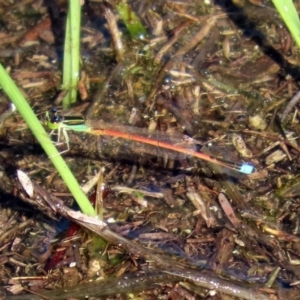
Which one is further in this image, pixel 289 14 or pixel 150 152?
pixel 150 152

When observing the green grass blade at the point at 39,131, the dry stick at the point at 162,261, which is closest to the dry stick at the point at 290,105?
the dry stick at the point at 162,261

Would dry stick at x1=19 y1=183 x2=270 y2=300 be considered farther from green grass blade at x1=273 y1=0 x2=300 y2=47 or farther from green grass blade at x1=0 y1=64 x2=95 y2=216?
green grass blade at x1=273 y1=0 x2=300 y2=47

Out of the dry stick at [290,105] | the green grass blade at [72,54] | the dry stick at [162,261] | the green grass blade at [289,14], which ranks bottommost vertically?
the dry stick at [162,261]

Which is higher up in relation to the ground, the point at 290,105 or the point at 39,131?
the point at 39,131

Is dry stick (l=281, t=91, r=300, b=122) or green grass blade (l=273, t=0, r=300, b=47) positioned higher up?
green grass blade (l=273, t=0, r=300, b=47)

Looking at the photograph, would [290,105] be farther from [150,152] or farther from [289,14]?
[289,14]

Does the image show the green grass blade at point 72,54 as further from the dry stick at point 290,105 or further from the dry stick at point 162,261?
the dry stick at point 290,105

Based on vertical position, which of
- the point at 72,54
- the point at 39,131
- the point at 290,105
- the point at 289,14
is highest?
the point at 289,14

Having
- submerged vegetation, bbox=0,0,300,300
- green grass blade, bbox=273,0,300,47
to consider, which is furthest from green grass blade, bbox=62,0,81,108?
green grass blade, bbox=273,0,300,47

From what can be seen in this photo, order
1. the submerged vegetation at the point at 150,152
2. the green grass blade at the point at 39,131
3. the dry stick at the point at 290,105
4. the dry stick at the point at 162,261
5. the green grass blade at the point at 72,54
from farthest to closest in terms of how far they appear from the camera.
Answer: the dry stick at the point at 290,105 → the green grass blade at the point at 72,54 → the submerged vegetation at the point at 150,152 → the dry stick at the point at 162,261 → the green grass blade at the point at 39,131

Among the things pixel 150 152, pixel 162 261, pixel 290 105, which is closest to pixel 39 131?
pixel 162 261

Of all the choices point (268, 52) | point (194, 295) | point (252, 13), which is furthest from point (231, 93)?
point (194, 295)
